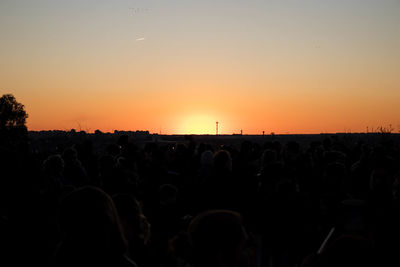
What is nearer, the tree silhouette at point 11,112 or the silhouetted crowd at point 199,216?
the silhouetted crowd at point 199,216

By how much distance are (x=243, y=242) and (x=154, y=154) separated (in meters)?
6.89

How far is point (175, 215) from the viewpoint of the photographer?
633cm

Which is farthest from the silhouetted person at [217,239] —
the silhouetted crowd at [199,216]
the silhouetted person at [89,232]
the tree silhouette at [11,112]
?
the tree silhouette at [11,112]

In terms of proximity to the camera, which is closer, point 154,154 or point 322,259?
point 322,259

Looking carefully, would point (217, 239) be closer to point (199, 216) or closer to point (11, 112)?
point (199, 216)

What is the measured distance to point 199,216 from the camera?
2.67 meters

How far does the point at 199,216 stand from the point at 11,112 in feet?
262

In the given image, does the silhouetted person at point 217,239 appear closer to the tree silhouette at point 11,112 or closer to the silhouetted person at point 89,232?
the silhouetted person at point 89,232

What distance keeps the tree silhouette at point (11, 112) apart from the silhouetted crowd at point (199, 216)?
72.7 metres

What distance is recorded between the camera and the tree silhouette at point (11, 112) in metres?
74.0

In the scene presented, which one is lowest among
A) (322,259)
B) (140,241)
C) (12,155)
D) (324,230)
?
(324,230)

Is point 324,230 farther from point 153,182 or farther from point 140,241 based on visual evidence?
point 140,241

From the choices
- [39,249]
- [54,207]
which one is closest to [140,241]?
[39,249]

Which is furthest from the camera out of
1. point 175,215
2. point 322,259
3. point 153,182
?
point 153,182
